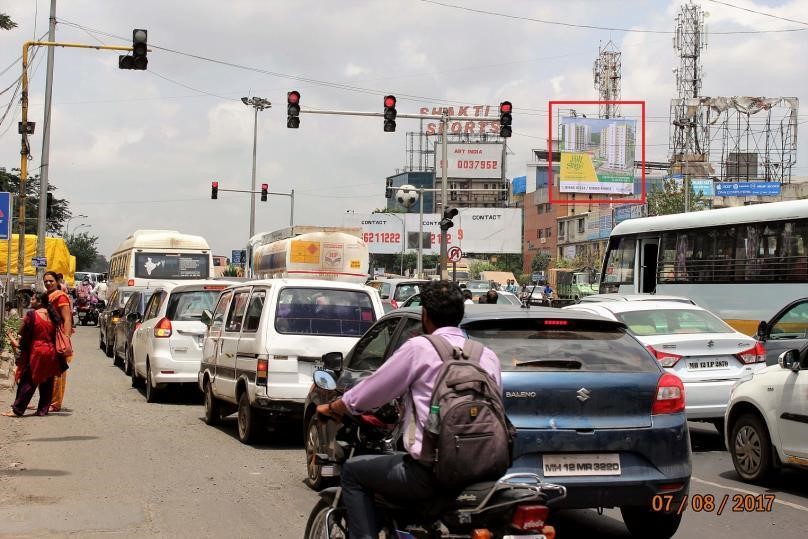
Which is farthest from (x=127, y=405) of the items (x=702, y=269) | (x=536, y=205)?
(x=536, y=205)

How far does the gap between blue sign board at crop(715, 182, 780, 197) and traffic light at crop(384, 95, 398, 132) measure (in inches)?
2070

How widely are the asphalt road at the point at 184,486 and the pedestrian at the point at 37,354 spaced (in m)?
0.39

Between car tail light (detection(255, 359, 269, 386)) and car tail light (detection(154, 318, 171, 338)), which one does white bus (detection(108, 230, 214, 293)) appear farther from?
car tail light (detection(255, 359, 269, 386))

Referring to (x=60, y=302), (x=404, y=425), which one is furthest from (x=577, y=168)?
(x=404, y=425)

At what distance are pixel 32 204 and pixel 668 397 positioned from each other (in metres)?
74.6

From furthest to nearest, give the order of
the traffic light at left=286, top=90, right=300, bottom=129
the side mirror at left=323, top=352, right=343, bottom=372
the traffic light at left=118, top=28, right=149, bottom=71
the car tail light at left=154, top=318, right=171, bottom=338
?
the traffic light at left=286, top=90, right=300, bottom=129 < the traffic light at left=118, top=28, right=149, bottom=71 < the car tail light at left=154, top=318, right=171, bottom=338 < the side mirror at left=323, top=352, right=343, bottom=372

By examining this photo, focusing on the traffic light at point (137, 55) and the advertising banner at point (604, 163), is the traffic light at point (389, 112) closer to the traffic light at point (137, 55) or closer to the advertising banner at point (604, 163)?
the traffic light at point (137, 55)

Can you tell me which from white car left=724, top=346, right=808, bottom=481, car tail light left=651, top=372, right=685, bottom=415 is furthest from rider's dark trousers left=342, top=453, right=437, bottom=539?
white car left=724, top=346, right=808, bottom=481

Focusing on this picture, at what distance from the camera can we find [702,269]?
22156 millimetres

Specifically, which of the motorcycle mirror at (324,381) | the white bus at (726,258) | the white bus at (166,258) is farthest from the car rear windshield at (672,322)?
the white bus at (166,258)

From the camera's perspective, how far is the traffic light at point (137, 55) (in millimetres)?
18891

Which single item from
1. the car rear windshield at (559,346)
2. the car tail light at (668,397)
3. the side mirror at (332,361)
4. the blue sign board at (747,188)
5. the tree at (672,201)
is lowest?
the car tail light at (668,397)

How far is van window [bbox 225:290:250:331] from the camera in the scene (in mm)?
11873

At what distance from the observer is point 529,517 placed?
13.7 feet
